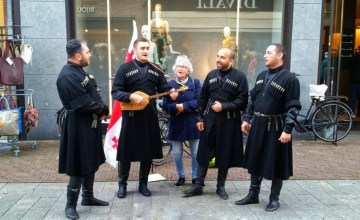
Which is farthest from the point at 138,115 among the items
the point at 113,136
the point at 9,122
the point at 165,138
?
the point at 9,122

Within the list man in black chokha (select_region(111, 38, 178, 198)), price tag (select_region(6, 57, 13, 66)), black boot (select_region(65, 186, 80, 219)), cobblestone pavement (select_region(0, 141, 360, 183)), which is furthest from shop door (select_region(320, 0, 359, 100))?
price tag (select_region(6, 57, 13, 66))

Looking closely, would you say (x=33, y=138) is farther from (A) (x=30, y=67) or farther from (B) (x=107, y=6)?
(B) (x=107, y=6)

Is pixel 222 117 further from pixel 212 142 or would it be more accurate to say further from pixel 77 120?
pixel 77 120

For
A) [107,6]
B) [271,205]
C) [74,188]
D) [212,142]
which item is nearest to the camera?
[74,188]

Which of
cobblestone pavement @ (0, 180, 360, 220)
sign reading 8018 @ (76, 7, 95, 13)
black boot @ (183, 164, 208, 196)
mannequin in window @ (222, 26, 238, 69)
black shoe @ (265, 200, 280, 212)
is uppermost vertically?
sign reading 8018 @ (76, 7, 95, 13)

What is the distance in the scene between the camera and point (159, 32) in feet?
29.0

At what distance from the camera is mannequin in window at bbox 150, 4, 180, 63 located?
880cm

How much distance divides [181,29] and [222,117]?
192 inches

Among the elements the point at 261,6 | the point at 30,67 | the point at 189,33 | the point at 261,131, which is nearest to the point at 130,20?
the point at 189,33

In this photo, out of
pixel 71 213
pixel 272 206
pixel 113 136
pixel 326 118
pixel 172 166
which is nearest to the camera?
pixel 71 213

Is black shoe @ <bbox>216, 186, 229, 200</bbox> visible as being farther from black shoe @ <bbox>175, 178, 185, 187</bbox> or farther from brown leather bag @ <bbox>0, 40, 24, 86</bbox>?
brown leather bag @ <bbox>0, 40, 24, 86</bbox>

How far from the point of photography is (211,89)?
4711 millimetres

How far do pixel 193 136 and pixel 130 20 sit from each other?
4.74 meters

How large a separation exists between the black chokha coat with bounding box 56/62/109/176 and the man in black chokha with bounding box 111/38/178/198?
1.65ft
